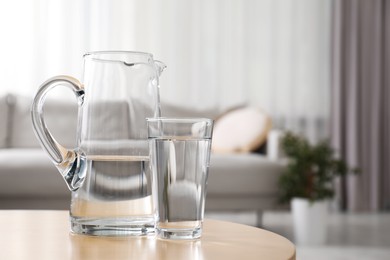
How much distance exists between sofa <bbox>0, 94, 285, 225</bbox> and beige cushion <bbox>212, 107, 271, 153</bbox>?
0.06 m

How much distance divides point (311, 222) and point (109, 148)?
268cm

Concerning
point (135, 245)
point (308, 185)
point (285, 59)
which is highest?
point (285, 59)

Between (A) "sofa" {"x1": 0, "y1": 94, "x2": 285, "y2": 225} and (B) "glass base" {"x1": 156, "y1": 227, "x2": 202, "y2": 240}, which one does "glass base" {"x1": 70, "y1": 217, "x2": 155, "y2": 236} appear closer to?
(B) "glass base" {"x1": 156, "y1": 227, "x2": 202, "y2": 240}

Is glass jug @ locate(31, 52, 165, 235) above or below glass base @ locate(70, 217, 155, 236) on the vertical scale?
above

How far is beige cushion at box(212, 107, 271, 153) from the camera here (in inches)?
150

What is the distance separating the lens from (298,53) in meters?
4.97

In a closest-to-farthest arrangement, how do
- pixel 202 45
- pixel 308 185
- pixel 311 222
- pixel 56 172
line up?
1. pixel 56 172
2. pixel 311 222
3. pixel 308 185
4. pixel 202 45

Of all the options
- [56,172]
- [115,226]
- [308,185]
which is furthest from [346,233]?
[115,226]

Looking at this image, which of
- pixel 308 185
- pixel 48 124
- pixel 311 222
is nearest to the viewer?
pixel 311 222

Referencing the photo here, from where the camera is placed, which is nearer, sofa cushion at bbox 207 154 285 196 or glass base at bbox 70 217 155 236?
glass base at bbox 70 217 155 236

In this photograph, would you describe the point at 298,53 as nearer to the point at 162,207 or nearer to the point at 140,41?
the point at 140,41

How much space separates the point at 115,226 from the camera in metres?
0.66

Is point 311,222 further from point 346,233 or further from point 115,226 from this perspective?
point 115,226

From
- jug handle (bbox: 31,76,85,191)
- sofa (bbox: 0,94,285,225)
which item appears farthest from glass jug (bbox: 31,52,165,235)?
sofa (bbox: 0,94,285,225)
